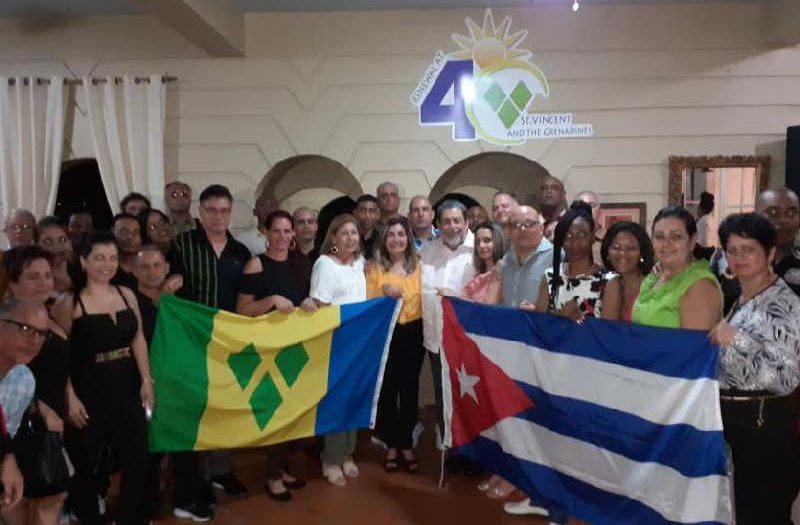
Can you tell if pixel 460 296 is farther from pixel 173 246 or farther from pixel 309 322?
pixel 173 246

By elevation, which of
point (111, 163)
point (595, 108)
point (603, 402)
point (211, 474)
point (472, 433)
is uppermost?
point (595, 108)

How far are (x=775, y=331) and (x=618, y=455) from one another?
0.80 m

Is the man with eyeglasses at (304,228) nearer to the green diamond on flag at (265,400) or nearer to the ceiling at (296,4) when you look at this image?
the green diamond on flag at (265,400)

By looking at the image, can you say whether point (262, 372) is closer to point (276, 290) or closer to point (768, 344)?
point (276, 290)

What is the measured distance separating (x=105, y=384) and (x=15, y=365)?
0.62 metres

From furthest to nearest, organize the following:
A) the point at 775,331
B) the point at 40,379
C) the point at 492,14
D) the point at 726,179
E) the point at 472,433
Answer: the point at 726,179 < the point at 492,14 < the point at 472,433 < the point at 40,379 < the point at 775,331

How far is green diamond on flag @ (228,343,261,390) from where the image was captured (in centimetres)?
319

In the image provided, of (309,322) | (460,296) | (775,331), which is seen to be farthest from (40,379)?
(775,331)

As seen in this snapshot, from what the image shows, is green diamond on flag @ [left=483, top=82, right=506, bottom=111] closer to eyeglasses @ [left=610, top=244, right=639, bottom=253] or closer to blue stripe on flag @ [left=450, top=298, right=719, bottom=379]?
blue stripe on flag @ [left=450, top=298, right=719, bottom=379]

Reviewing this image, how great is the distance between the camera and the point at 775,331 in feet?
6.57

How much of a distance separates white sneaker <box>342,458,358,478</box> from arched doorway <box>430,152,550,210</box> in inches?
141

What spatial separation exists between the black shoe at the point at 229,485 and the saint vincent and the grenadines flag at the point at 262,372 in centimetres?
45

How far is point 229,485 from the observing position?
3510 millimetres

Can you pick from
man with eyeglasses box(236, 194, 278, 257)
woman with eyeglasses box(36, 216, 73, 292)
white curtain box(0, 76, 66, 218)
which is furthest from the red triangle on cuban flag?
white curtain box(0, 76, 66, 218)
